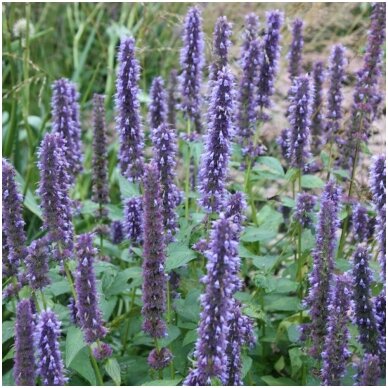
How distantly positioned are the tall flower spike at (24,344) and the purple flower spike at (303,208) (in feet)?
5.57

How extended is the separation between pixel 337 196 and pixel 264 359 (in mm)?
1143

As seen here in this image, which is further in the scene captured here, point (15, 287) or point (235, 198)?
point (15, 287)

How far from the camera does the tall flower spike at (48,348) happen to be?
2834 millimetres

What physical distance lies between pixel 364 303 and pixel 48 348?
4.28 ft

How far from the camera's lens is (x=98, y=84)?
8.62 metres

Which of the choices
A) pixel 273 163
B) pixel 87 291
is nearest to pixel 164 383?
pixel 87 291

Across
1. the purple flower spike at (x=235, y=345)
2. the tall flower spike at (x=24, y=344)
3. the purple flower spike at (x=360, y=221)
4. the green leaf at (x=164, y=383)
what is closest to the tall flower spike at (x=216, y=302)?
the purple flower spike at (x=235, y=345)

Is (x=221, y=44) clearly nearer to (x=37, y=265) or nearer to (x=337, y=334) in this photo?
(x=37, y=265)

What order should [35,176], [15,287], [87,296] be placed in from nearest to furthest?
[87,296], [15,287], [35,176]

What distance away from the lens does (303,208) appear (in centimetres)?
396

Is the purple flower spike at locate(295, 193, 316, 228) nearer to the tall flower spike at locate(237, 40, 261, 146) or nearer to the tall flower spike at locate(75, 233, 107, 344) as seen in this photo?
the tall flower spike at locate(237, 40, 261, 146)

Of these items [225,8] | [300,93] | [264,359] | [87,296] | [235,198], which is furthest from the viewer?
[225,8]

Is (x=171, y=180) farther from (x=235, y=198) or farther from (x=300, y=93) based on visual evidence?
(x=300, y=93)

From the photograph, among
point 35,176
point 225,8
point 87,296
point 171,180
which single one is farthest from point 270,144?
point 87,296
